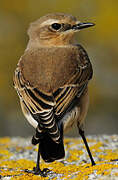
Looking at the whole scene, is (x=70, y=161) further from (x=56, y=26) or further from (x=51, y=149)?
(x=56, y=26)

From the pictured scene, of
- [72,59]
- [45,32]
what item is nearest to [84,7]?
[45,32]

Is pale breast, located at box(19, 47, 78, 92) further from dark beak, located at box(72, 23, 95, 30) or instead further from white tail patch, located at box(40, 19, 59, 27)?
white tail patch, located at box(40, 19, 59, 27)

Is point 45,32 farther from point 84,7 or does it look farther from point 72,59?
point 84,7

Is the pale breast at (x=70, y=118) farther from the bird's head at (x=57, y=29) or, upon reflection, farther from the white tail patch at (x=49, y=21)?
the white tail patch at (x=49, y=21)

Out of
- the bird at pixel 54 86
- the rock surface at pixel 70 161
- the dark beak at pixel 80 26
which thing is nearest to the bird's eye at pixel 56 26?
the bird at pixel 54 86

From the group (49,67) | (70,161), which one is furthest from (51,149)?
(70,161)
